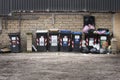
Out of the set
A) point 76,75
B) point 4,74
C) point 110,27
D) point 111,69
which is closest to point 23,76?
point 4,74

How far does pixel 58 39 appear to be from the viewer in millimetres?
17469

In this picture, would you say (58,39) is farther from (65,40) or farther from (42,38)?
(42,38)

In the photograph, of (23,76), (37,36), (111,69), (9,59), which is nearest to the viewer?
(23,76)

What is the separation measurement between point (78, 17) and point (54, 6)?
50.1 inches

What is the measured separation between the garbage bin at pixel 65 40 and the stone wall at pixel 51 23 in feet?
1.69

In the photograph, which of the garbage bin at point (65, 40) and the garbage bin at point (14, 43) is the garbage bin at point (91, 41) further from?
the garbage bin at point (14, 43)

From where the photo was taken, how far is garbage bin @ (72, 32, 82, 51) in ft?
56.7

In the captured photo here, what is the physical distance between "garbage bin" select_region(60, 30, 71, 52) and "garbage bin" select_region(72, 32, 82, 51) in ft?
0.64

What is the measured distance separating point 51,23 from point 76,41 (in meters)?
1.53

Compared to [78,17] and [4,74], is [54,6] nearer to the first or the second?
[78,17]

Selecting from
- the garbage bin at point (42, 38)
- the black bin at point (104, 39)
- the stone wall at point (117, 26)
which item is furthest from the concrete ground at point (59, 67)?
the stone wall at point (117, 26)

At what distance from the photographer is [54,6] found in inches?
695

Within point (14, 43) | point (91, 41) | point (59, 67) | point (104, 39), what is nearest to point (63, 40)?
point (91, 41)

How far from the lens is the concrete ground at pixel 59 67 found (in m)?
10.5
